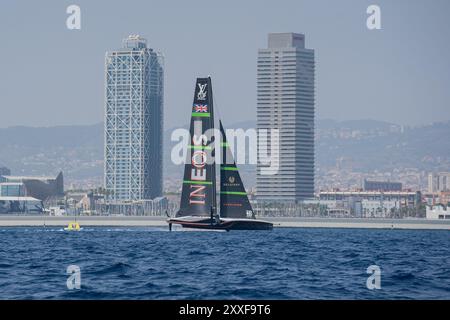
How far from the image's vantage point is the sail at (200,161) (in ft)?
389

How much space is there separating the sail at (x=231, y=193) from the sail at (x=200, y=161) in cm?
348

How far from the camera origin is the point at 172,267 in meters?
48.6

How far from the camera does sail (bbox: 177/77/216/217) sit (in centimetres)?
11856

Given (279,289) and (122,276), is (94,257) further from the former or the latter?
(279,289)

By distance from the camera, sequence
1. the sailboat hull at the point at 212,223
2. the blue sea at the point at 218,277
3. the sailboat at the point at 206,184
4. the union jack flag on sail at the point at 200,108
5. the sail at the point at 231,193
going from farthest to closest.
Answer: the sail at the point at 231,193 → the sailboat hull at the point at 212,223 → the union jack flag on sail at the point at 200,108 → the sailboat at the point at 206,184 → the blue sea at the point at 218,277

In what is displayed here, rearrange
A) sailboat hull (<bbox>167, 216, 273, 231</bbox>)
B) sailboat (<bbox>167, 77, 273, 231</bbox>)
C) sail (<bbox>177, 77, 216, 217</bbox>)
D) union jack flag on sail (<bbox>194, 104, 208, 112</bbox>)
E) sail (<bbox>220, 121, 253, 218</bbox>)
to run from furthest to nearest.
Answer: sail (<bbox>220, 121, 253, 218</bbox>) < sailboat hull (<bbox>167, 216, 273, 231</bbox>) < union jack flag on sail (<bbox>194, 104, 208, 112</bbox>) < sailboat (<bbox>167, 77, 273, 231</bbox>) < sail (<bbox>177, 77, 216, 217</bbox>)

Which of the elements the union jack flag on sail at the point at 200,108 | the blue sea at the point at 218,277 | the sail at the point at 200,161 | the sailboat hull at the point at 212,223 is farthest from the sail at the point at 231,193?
the blue sea at the point at 218,277

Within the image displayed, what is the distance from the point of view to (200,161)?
11894cm

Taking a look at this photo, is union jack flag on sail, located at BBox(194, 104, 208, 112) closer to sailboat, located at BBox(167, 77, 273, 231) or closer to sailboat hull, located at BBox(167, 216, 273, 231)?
Answer: sailboat, located at BBox(167, 77, 273, 231)

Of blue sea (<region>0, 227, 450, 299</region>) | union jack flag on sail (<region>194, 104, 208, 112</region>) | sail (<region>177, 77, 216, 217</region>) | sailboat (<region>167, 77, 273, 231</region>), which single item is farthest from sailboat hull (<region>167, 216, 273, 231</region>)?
blue sea (<region>0, 227, 450, 299</region>)

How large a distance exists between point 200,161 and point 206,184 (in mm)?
3109

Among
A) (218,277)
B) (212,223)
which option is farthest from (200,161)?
(218,277)

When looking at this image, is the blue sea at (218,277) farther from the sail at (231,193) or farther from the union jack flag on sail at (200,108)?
the sail at (231,193)
